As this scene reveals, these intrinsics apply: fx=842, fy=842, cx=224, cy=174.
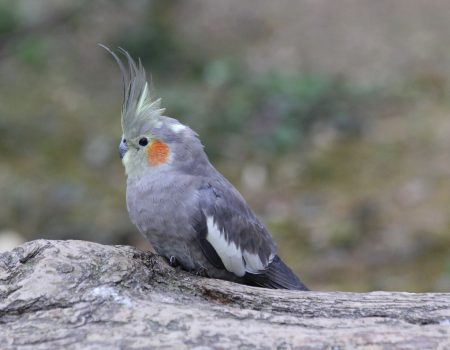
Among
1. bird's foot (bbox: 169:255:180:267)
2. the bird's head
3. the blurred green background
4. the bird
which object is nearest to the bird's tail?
the bird

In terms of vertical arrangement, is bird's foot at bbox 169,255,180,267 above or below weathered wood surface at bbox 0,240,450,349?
above

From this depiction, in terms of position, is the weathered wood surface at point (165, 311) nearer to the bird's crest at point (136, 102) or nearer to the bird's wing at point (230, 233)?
the bird's wing at point (230, 233)

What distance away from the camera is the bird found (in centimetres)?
415

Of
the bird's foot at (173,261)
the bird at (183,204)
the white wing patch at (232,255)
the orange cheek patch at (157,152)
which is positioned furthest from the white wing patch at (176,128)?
the bird's foot at (173,261)

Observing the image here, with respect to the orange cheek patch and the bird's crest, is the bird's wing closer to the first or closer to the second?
the orange cheek patch

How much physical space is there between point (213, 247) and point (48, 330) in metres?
1.17

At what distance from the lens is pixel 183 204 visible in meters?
4.16

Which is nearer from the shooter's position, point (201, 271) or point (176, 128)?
point (201, 271)

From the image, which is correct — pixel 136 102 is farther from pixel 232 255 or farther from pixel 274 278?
pixel 274 278

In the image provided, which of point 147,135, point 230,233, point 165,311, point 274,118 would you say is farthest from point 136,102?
point 274,118

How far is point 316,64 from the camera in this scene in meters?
9.28

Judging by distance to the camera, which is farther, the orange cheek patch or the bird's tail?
the bird's tail

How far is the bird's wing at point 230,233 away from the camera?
4.21 m

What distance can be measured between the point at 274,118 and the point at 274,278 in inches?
157
